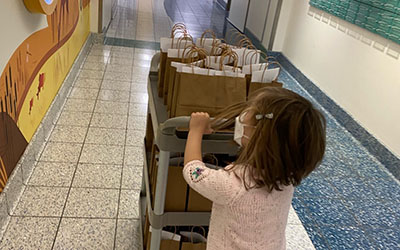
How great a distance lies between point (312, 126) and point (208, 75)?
52cm

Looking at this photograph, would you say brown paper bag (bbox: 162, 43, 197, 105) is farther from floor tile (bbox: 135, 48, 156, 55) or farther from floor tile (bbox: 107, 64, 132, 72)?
floor tile (bbox: 135, 48, 156, 55)

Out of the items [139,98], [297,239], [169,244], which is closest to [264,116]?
[169,244]

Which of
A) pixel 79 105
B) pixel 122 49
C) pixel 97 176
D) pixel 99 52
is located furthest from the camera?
pixel 122 49

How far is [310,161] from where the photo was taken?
40.4 inches

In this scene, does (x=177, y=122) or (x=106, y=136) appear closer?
(x=177, y=122)

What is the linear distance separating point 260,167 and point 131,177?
73.5 inches

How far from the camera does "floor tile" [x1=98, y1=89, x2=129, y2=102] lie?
398cm

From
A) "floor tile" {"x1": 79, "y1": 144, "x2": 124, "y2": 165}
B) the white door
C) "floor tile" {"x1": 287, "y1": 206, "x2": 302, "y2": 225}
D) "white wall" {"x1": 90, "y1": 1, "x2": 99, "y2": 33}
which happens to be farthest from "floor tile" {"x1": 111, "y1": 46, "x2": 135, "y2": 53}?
"floor tile" {"x1": 287, "y1": 206, "x2": 302, "y2": 225}

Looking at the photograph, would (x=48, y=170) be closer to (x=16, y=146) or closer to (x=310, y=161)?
(x=16, y=146)

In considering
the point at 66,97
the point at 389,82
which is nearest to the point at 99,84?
the point at 66,97

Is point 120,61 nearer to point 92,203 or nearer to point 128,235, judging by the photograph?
point 92,203

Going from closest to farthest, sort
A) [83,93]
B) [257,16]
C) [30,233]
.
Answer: [30,233]
[83,93]
[257,16]

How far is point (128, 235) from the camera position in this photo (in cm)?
219

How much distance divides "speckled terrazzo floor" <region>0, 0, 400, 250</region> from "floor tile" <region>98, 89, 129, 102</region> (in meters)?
0.01
